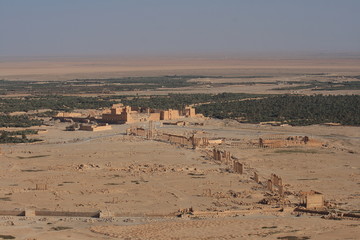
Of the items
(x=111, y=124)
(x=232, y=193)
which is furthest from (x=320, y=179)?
(x=111, y=124)

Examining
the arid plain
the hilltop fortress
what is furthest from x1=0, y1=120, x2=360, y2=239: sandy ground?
the hilltop fortress

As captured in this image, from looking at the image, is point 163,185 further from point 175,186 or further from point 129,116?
point 129,116

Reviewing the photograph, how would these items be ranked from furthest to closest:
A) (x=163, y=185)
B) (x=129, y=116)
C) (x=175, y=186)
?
(x=129, y=116)
(x=163, y=185)
(x=175, y=186)

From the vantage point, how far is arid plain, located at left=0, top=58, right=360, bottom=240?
80.4 ft

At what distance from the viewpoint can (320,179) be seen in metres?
34.6

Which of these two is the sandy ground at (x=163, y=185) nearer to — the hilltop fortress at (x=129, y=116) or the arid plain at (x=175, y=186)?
the arid plain at (x=175, y=186)

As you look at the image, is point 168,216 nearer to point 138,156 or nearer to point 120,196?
point 120,196

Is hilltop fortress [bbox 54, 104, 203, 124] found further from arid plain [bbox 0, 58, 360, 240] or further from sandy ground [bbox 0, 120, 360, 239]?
sandy ground [bbox 0, 120, 360, 239]

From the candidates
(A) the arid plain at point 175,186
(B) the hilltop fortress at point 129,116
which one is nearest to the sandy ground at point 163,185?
(A) the arid plain at point 175,186

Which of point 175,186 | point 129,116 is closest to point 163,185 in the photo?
point 175,186

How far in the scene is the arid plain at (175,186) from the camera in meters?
24.5

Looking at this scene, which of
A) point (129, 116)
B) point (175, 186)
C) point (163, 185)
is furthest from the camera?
point (129, 116)

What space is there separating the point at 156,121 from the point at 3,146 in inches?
625

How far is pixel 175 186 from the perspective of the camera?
32.7 metres
